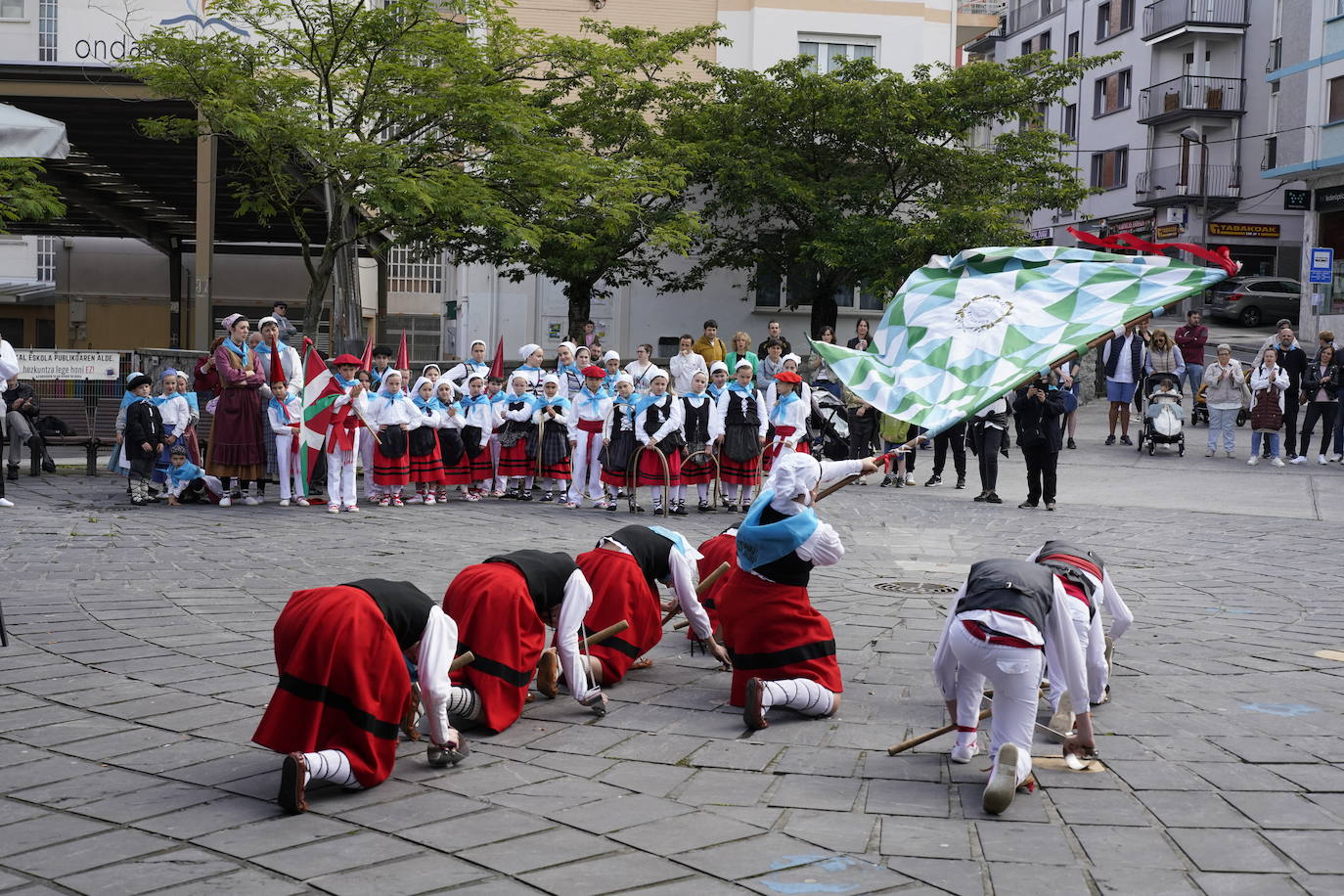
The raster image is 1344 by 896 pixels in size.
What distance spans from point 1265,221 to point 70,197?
37427 millimetres

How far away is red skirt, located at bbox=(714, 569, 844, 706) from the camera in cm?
656

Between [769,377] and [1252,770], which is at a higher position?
[769,377]

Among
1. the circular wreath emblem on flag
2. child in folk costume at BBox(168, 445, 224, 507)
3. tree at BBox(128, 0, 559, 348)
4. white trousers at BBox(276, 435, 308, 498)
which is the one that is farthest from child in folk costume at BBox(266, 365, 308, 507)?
the circular wreath emblem on flag

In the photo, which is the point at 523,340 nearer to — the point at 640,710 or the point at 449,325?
the point at 449,325

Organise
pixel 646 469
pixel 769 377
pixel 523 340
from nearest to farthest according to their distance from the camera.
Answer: pixel 646 469
pixel 769 377
pixel 523 340

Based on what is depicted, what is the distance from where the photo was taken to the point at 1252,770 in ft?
18.4

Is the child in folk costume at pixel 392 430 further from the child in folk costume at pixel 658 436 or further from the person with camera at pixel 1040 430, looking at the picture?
the person with camera at pixel 1040 430

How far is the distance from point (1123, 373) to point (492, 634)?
55.3 ft

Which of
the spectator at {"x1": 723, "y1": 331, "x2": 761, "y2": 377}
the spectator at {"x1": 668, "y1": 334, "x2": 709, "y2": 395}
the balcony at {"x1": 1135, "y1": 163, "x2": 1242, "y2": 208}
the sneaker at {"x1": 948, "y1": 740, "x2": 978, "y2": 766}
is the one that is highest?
the balcony at {"x1": 1135, "y1": 163, "x2": 1242, "y2": 208}

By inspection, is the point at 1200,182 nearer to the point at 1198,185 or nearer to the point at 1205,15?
the point at 1198,185

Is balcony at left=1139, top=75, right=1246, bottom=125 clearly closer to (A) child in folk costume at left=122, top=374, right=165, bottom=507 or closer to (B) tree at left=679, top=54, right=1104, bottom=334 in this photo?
(B) tree at left=679, top=54, right=1104, bottom=334

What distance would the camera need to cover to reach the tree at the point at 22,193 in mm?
18688

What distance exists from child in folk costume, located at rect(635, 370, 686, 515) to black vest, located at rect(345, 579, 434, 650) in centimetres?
910

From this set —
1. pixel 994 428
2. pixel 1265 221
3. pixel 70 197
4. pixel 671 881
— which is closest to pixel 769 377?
pixel 994 428
